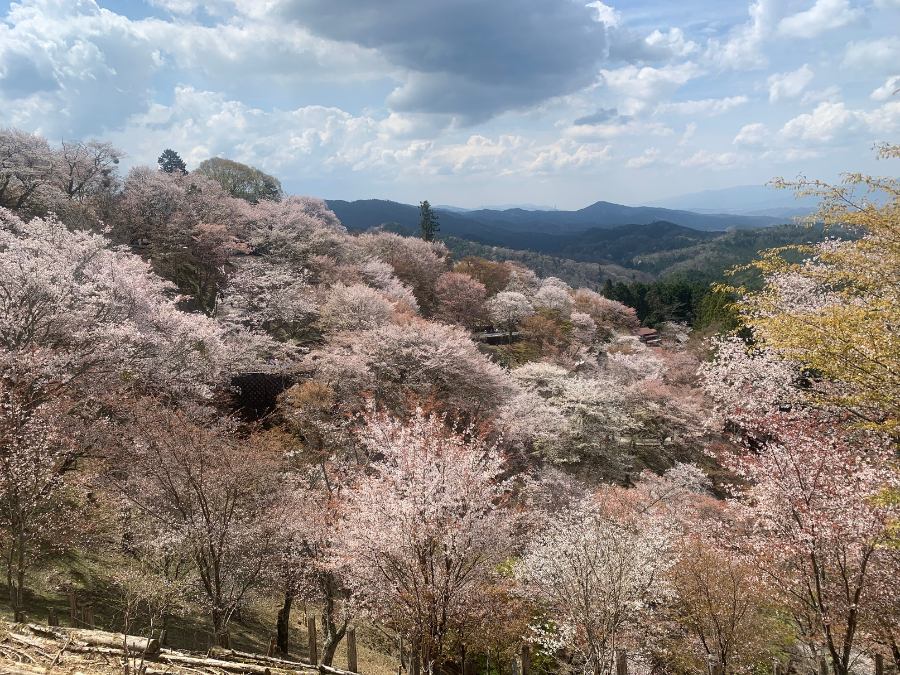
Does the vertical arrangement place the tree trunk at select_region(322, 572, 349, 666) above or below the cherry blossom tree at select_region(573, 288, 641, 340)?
below

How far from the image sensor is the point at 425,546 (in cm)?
648

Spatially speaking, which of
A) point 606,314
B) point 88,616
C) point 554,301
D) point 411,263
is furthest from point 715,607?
point 606,314

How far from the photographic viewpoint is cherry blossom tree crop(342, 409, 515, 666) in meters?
6.34

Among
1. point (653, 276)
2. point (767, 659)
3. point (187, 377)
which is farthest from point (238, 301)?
point (653, 276)

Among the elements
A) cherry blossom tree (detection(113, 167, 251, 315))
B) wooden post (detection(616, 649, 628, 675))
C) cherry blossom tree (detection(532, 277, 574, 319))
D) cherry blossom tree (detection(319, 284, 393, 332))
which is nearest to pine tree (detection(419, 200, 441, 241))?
cherry blossom tree (detection(532, 277, 574, 319))

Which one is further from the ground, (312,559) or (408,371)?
(408,371)

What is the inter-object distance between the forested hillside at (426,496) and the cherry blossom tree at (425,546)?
0.06m

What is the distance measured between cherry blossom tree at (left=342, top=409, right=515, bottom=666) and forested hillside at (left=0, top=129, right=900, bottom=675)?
56 millimetres

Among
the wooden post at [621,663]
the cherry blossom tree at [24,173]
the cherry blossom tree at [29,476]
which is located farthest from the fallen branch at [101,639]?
the cherry blossom tree at [24,173]

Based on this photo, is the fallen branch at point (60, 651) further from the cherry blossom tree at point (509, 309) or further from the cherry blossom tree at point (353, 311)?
the cherry blossom tree at point (509, 309)

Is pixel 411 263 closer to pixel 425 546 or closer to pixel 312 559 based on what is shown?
pixel 312 559

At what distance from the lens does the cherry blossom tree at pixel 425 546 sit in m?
6.34

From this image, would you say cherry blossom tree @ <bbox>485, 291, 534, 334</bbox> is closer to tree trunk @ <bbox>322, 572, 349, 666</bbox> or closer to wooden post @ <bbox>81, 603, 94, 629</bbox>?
tree trunk @ <bbox>322, 572, 349, 666</bbox>

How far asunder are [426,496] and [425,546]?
753 millimetres
